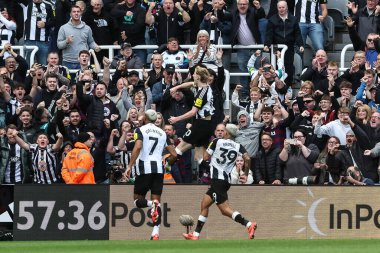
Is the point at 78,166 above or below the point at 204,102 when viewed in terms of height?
below

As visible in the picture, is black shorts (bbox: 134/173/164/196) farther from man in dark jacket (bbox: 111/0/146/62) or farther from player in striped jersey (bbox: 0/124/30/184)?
man in dark jacket (bbox: 111/0/146/62)

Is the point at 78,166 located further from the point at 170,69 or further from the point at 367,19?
the point at 367,19

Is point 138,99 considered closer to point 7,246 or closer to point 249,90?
point 249,90

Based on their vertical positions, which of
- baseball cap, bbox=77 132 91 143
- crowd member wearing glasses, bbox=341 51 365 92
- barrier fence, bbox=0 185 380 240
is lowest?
barrier fence, bbox=0 185 380 240

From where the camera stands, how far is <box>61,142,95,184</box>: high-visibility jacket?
2609 centimetres

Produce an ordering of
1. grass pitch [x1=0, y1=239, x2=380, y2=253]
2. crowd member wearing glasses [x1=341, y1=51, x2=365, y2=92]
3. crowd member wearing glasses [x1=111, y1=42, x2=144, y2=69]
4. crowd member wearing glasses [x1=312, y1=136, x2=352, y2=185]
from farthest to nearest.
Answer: crowd member wearing glasses [x1=111, y1=42, x2=144, y2=69] < crowd member wearing glasses [x1=341, y1=51, x2=365, y2=92] < crowd member wearing glasses [x1=312, y1=136, x2=352, y2=185] < grass pitch [x1=0, y1=239, x2=380, y2=253]

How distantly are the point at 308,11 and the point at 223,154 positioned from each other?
21.7ft

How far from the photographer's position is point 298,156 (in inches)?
1055

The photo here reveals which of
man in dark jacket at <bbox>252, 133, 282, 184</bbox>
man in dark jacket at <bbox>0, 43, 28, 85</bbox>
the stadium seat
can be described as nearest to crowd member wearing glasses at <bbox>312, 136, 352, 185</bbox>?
man in dark jacket at <bbox>252, 133, 282, 184</bbox>

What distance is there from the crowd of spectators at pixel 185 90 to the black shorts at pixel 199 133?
0.08 ft

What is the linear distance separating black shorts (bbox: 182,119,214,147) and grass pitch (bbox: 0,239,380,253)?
291 cm

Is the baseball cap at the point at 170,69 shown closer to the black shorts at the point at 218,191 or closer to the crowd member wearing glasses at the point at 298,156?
the crowd member wearing glasses at the point at 298,156

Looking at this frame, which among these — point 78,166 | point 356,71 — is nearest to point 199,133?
point 78,166

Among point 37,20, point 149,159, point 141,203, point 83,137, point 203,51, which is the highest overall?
point 37,20
